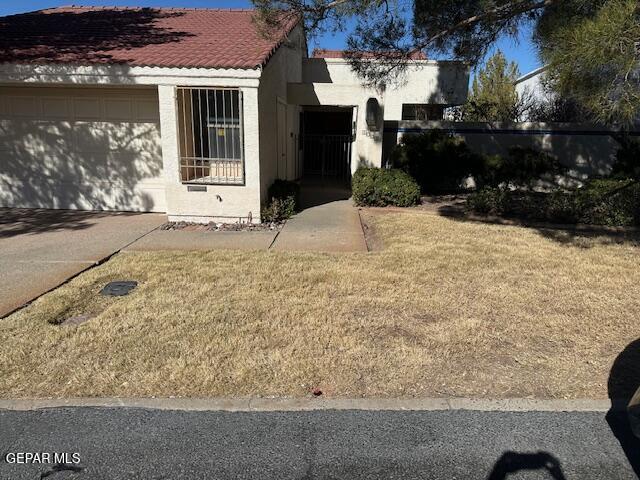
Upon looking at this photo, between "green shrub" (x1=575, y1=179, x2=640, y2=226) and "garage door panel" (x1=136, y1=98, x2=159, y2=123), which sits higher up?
"garage door panel" (x1=136, y1=98, x2=159, y2=123)

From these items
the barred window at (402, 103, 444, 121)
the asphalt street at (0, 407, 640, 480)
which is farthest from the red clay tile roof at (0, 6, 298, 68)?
the barred window at (402, 103, 444, 121)

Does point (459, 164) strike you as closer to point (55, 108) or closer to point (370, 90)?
point (370, 90)

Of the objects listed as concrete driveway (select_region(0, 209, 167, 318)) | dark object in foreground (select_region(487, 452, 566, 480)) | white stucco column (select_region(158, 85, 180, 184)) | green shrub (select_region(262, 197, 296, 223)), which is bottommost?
dark object in foreground (select_region(487, 452, 566, 480))

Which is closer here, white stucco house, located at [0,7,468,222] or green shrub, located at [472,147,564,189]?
white stucco house, located at [0,7,468,222]

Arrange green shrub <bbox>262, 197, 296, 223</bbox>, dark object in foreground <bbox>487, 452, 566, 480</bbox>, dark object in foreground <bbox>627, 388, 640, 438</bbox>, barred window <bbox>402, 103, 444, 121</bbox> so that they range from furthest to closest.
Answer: barred window <bbox>402, 103, 444, 121</bbox> → green shrub <bbox>262, 197, 296, 223</bbox> → dark object in foreground <bbox>487, 452, 566, 480</bbox> → dark object in foreground <bbox>627, 388, 640, 438</bbox>

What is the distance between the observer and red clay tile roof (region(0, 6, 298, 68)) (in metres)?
8.36

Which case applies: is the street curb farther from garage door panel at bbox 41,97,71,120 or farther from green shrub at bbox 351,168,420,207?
garage door panel at bbox 41,97,71,120

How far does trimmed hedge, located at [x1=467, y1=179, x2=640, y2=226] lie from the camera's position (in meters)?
8.75

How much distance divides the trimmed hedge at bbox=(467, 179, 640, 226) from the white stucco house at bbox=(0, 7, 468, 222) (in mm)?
2769

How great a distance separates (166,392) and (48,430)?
718 mm

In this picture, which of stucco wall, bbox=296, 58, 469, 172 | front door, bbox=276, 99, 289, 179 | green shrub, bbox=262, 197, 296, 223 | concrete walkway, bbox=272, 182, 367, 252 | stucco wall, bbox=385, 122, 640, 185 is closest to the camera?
concrete walkway, bbox=272, 182, 367, 252

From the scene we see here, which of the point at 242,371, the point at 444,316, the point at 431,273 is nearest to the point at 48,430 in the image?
the point at 242,371

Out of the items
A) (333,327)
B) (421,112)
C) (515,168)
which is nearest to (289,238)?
(333,327)

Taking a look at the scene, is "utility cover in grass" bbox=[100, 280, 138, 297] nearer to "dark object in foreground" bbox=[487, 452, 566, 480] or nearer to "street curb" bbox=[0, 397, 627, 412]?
"street curb" bbox=[0, 397, 627, 412]
